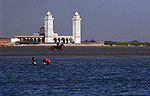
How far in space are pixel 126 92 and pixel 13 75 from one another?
15093 mm

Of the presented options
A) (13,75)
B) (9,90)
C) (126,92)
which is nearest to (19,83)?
(9,90)

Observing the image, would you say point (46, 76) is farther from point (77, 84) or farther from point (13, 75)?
point (77, 84)

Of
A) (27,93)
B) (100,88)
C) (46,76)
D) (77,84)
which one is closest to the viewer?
(27,93)

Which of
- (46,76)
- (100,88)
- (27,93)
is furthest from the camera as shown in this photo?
(46,76)

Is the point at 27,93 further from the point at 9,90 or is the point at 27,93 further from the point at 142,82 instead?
the point at 142,82

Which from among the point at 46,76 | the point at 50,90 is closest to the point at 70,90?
the point at 50,90

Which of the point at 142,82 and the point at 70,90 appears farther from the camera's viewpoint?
the point at 142,82

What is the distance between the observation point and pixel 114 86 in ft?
107

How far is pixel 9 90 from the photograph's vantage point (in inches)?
1200

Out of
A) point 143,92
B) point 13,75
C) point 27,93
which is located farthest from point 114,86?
point 13,75

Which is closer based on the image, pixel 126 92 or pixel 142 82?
pixel 126 92

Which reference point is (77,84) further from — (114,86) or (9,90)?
(9,90)

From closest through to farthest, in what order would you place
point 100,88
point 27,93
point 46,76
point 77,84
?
1. point 27,93
2. point 100,88
3. point 77,84
4. point 46,76

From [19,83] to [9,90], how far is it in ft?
12.9
